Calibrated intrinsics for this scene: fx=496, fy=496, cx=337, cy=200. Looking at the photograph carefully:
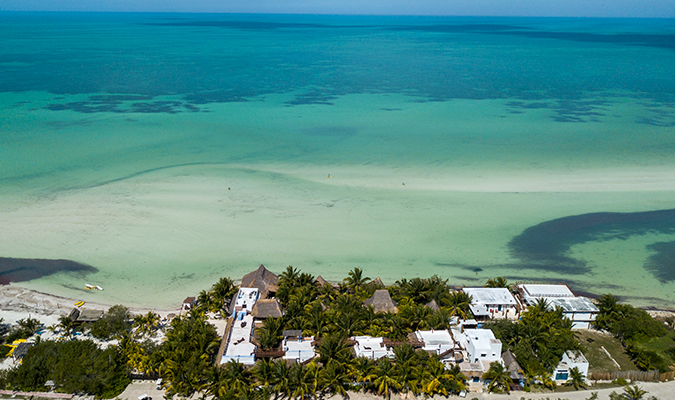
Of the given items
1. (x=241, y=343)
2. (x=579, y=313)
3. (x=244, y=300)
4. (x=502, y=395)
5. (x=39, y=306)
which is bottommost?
(x=39, y=306)

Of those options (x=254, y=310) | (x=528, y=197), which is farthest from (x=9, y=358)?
(x=528, y=197)

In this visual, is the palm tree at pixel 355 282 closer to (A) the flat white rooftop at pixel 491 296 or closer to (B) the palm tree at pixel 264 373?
(A) the flat white rooftop at pixel 491 296

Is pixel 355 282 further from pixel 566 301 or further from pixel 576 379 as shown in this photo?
pixel 576 379

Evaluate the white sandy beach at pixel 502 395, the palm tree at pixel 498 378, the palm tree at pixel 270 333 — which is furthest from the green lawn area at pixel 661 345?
the palm tree at pixel 270 333

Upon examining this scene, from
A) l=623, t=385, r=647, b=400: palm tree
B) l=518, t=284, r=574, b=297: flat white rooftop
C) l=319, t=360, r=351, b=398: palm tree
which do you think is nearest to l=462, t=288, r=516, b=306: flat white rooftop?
l=518, t=284, r=574, b=297: flat white rooftop

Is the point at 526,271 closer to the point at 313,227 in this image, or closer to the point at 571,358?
the point at 571,358

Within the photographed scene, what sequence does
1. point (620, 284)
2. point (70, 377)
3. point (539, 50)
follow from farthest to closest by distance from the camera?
point (539, 50) < point (620, 284) < point (70, 377)

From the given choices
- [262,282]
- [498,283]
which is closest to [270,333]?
[262,282]
